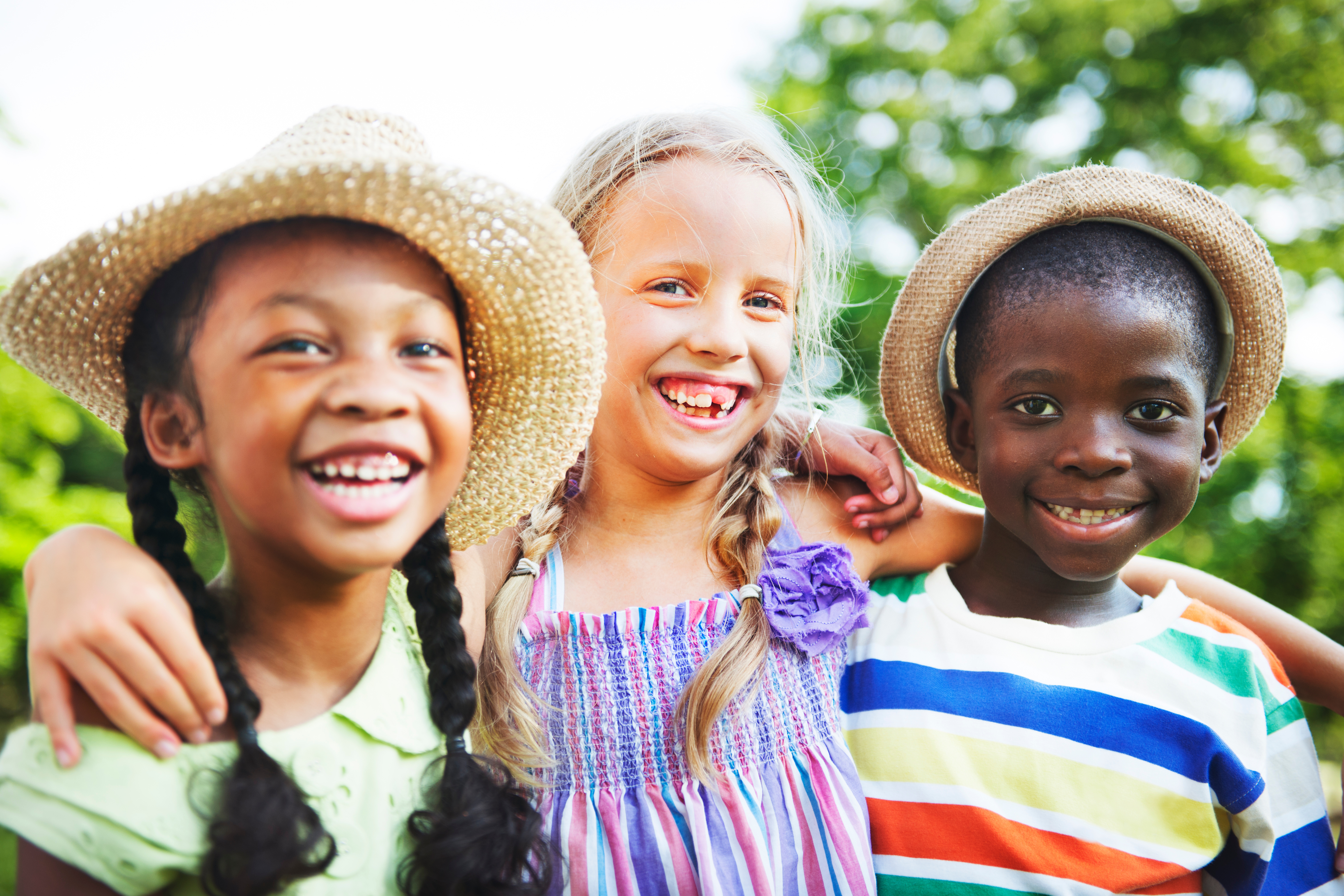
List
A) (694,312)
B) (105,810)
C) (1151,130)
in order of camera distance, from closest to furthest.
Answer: (105,810), (694,312), (1151,130)

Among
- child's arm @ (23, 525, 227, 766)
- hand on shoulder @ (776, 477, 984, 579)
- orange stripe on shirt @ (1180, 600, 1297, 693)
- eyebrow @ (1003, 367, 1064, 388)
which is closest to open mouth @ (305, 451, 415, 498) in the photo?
child's arm @ (23, 525, 227, 766)

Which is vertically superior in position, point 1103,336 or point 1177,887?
point 1103,336

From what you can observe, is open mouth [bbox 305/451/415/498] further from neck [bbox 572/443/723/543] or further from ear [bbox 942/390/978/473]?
ear [bbox 942/390/978/473]

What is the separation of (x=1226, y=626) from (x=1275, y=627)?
0.76ft

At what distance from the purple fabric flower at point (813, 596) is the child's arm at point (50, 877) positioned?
4.30ft

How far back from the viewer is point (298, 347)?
1.32m

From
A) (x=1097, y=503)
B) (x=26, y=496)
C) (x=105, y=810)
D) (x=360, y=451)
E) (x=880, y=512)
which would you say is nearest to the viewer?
(x=105, y=810)

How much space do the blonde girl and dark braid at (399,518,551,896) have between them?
22cm

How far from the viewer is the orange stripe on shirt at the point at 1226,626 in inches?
82.5

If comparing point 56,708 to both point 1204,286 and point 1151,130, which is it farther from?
point 1151,130

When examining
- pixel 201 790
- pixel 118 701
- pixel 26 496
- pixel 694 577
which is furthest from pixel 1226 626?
pixel 26 496

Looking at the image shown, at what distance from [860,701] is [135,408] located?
5.30ft

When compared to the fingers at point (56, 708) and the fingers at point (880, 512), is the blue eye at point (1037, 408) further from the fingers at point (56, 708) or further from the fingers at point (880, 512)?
the fingers at point (56, 708)

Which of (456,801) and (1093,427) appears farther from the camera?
(1093,427)
